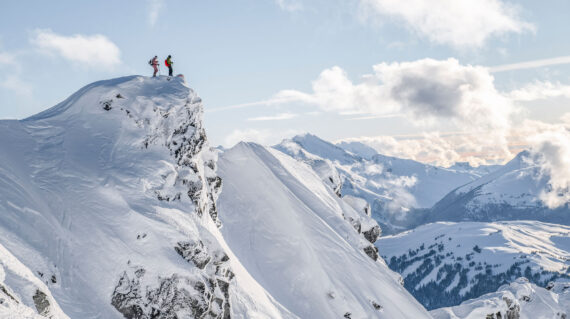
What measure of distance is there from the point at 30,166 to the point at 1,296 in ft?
70.1

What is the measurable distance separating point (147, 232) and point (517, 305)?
11338 cm

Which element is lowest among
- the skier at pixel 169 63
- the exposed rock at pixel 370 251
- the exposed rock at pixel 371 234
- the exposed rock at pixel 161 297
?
the exposed rock at pixel 370 251

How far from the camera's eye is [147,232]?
38219 mm

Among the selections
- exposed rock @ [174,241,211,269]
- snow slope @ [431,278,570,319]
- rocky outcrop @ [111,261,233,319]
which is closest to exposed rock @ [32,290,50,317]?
rocky outcrop @ [111,261,233,319]

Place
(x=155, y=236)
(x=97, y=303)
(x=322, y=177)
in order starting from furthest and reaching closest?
(x=322, y=177), (x=155, y=236), (x=97, y=303)

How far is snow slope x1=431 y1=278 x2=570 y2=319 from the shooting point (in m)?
104

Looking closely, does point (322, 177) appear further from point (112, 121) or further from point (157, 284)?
point (157, 284)

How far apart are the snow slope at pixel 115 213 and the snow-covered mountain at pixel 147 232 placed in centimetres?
12

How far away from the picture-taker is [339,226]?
257 feet

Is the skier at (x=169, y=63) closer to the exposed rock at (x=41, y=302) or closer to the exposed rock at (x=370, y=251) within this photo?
the exposed rock at (x=41, y=302)

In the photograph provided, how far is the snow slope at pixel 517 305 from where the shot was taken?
103938 millimetres

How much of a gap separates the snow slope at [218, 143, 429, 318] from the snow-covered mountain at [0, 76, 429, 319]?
22 cm

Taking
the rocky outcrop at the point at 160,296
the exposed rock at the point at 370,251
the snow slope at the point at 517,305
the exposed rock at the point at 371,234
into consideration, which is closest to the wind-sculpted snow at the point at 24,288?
the rocky outcrop at the point at 160,296

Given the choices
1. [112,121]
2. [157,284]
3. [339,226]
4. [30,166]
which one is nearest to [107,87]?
[112,121]
